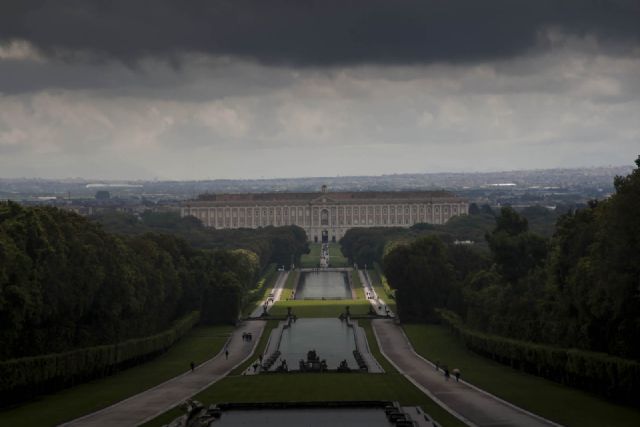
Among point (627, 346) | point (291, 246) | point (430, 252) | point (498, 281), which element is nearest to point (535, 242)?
point (498, 281)

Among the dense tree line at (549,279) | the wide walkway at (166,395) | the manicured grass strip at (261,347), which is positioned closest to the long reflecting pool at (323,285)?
the dense tree line at (549,279)

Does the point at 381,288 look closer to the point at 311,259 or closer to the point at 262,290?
the point at 262,290

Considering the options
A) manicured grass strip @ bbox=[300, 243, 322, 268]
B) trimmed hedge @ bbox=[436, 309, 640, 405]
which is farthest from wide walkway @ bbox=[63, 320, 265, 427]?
manicured grass strip @ bbox=[300, 243, 322, 268]

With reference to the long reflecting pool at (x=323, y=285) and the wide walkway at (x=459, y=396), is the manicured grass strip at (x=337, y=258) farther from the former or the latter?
the wide walkway at (x=459, y=396)

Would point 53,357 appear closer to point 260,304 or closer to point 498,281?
point 498,281

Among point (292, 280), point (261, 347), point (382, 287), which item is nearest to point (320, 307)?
point (261, 347)
